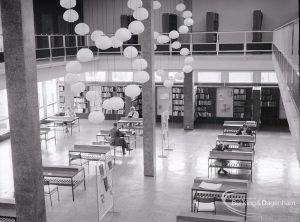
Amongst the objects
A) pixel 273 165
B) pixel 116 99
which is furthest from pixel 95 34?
pixel 273 165

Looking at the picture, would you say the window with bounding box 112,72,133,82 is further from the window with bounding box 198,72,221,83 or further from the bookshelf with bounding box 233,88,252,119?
the bookshelf with bounding box 233,88,252,119

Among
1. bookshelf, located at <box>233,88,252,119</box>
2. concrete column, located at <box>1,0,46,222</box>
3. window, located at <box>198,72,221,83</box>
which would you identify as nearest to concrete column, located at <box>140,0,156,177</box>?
concrete column, located at <box>1,0,46,222</box>

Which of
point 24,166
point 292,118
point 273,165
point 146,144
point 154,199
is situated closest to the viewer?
point 292,118

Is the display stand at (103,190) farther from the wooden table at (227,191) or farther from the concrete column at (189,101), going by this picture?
the concrete column at (189,101)

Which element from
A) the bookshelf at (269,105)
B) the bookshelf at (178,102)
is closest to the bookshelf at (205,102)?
the bookshelf at (178,102)

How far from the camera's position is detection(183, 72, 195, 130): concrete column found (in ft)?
56.4

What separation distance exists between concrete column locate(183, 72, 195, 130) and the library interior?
0.15 ft

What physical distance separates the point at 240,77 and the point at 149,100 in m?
9.66

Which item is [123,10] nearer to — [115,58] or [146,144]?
[115,58]

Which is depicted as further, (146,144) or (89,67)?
(89,67)

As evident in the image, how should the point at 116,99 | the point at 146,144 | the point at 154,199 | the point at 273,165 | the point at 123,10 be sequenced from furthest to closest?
the point at 123,10
the point at 273,165
the point at 146,144
the point at 154,199
the point at 116,99

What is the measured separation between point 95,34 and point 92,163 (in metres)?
5.42

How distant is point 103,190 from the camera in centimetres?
845

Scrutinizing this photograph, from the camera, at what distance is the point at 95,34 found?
9.21 metres
